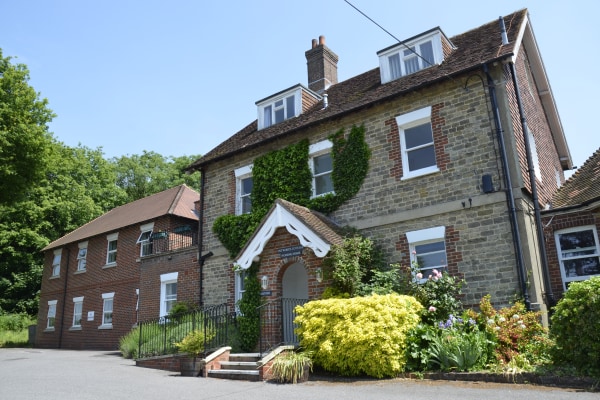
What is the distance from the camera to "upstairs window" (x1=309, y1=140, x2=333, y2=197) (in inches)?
583

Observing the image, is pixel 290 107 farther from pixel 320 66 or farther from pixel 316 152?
pixel 316 152

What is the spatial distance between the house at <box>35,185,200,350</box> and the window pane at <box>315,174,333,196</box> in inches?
237

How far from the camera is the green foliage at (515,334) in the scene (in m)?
8.90

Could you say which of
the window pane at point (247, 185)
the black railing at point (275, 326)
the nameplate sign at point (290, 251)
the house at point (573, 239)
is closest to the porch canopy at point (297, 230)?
the nameplate sign at point (290, 251)

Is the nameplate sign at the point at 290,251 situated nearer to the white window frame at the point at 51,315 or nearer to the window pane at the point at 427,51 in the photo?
the window pane at the point at 427,51

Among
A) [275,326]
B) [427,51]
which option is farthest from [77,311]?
[427,51]

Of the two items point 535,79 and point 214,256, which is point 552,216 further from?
point 214,256

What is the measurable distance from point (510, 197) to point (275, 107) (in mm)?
9888

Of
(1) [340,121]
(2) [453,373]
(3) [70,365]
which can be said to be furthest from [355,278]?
(3) [70,365]

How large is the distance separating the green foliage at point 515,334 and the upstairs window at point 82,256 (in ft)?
78.9

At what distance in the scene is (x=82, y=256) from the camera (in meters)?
28.1

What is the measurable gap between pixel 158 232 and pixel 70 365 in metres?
9.00

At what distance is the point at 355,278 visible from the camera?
11555 millimetres

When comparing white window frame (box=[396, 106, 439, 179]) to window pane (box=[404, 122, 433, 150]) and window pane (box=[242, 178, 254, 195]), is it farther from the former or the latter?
window pane (box=[242, 178, 254, 195])
